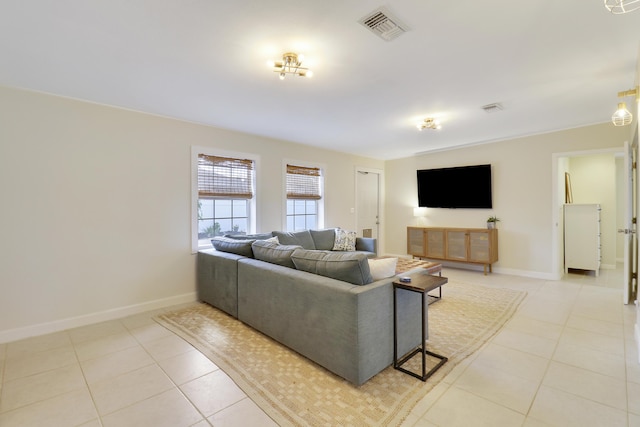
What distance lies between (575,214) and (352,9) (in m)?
5.62

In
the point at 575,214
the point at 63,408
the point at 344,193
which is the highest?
the point at 344,193

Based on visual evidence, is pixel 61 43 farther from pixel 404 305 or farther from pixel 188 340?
pixel 404 305

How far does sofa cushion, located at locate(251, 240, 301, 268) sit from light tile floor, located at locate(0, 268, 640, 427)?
1019 millimetres

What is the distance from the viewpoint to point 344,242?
5.18 meters

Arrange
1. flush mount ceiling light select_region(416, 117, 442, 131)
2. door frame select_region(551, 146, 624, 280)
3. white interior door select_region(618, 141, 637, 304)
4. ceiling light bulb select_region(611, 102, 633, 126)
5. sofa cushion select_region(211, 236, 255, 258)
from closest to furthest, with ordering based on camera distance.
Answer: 1. ceiling light bulb select_region(611, 102, 633, 126)
2. sofa cushion select_region(211, 236, 255, 258)
3. white interior door select_region(618, 141, 637, 304)
4. flush mount ceiling light select_region(416, 117, 442, 131)
5. door frame select_region(551, 146, 624, 280)

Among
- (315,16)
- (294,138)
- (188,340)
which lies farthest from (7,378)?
(294,138)

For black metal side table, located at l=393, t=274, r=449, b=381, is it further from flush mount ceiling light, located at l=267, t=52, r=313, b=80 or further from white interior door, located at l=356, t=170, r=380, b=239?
white interior door, located at l=356, t=170, r=380, b=239

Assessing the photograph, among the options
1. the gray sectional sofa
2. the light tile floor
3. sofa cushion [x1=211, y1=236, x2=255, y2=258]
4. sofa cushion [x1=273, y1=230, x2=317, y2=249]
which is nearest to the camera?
the light tile floor

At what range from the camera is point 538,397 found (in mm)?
1918

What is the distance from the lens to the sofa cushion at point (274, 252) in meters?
2.79

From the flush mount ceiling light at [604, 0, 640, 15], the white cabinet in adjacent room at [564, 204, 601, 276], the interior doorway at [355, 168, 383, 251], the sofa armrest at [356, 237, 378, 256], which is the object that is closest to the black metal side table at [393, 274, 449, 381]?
the flush mount ceiling light at [604, 0, 640, 15]

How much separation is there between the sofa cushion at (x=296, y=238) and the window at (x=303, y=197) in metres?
0.53

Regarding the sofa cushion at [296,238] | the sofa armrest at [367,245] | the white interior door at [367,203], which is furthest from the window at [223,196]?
the white interior door at [367,203]

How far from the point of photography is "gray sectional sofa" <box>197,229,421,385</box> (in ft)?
6.61
